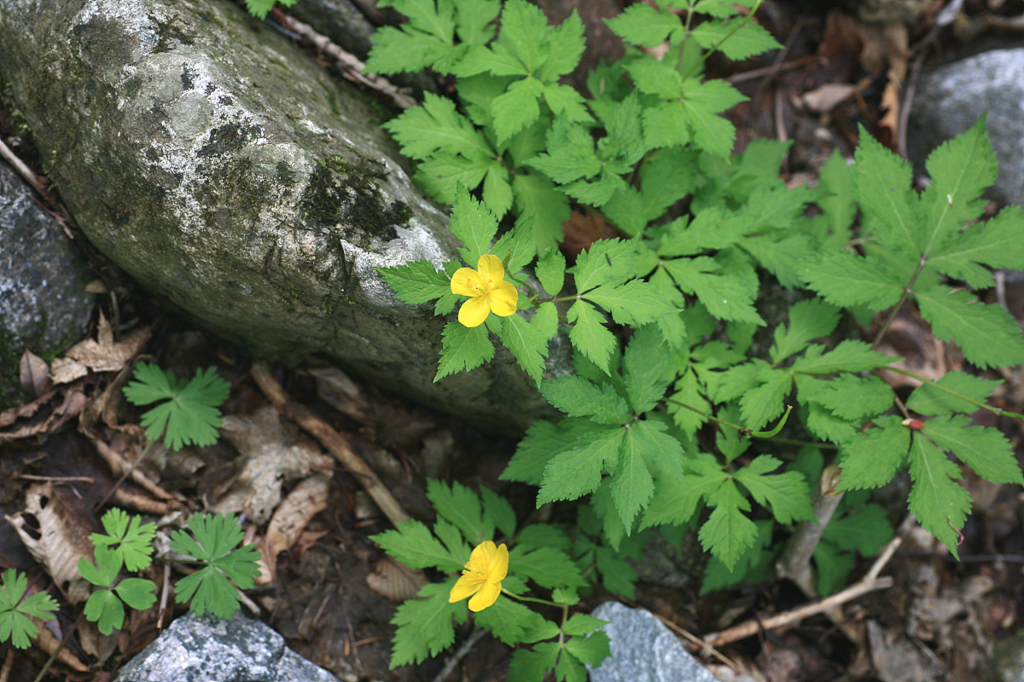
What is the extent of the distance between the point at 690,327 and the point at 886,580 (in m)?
1.94

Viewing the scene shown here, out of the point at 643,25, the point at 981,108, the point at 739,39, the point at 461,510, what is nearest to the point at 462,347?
the point at 461,510

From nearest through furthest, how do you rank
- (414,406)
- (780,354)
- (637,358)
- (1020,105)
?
(637,358), (780,354), (414,406), (1020,105)

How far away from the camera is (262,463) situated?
9.62 ft

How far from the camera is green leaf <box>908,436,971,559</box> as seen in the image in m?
2.43

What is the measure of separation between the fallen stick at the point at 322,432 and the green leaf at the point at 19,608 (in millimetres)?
1149

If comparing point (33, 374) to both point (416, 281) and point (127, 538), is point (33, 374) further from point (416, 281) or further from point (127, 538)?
point (416, 281)

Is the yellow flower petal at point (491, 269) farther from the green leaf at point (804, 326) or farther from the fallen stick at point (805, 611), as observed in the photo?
the fallen stick at point (805, 611)

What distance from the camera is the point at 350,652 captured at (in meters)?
2.80

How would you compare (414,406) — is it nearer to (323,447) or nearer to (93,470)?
(323,447)

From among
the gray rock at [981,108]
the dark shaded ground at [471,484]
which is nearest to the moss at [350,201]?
the dark shaded ground at [471,484]

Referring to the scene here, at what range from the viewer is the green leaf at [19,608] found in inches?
91.5

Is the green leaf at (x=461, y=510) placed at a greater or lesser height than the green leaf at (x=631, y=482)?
lesser

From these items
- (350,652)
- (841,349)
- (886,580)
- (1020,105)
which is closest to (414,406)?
(350,652)

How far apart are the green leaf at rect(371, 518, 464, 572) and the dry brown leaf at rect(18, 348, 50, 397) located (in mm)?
1587
